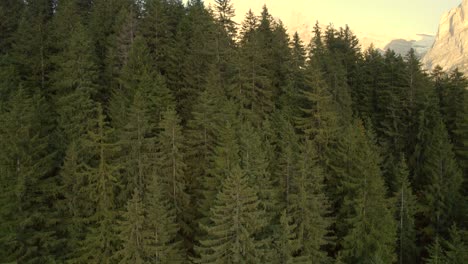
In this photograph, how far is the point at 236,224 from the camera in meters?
24.2

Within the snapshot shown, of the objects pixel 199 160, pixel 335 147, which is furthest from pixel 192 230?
pixel 335 147

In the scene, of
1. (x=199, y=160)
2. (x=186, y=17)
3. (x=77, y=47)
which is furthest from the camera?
(x=186, y=17)

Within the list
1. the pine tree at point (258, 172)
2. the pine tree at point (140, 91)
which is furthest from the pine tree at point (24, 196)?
the pine tree at point (258, 172)

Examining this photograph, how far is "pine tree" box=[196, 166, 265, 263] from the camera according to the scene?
78.9 ft

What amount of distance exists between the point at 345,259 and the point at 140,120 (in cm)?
1838

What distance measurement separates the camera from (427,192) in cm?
3966

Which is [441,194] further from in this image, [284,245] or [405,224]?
[284,245]

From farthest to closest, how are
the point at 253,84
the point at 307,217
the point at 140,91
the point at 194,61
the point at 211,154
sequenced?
the point at 194,61, the point at 253,84, the point at 140,91, the point at 211,154, the point at 307,217

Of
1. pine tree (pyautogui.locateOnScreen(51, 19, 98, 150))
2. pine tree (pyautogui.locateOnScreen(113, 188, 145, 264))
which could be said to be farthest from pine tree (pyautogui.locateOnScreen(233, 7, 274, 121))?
pine tree (pyautogui.locateOnScreen(113, 188, 145, 264))

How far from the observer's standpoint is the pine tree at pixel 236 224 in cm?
2406

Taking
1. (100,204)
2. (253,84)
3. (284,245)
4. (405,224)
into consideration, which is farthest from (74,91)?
(405,224)

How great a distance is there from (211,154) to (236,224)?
10.5m

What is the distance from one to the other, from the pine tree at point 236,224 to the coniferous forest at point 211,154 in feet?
0.31

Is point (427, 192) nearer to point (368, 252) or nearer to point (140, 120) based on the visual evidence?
point (368, 252)
